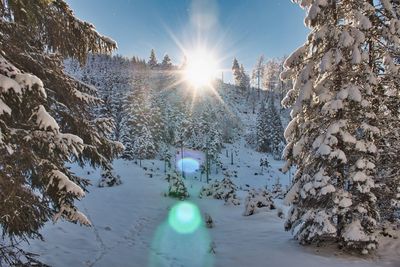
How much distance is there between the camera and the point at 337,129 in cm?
1081

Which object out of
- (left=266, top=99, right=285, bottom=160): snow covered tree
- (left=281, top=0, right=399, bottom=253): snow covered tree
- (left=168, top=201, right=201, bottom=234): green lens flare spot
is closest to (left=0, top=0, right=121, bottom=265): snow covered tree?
(left=281, top=0, right=399, bottom=253): snow covered tree

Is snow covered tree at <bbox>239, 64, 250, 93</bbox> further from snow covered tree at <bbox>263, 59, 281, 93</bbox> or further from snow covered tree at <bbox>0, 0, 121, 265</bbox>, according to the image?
snow covered tree at <bbox>0, 0, 121, 265</bbox>

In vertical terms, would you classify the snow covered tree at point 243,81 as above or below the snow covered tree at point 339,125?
above

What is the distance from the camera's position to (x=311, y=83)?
11.9m

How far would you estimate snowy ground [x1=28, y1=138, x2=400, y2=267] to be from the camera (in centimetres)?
1052

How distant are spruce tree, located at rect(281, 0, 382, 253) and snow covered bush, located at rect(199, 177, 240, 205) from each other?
12.9 meters

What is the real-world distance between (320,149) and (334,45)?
324 centimetres

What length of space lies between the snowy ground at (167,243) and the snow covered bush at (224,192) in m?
1.08

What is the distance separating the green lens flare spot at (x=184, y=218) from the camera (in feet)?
59.2

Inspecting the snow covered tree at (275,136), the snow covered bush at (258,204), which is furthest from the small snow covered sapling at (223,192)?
the snow covered tree at (275,136)

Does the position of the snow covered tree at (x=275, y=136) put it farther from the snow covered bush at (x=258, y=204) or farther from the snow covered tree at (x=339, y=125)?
the snow covered tree at (x=339, y=125)

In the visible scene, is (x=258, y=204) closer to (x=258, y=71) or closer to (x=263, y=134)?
(x=263, y=134)

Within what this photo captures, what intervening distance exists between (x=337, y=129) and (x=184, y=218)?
12.8 metres

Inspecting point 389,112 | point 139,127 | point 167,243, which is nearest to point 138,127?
point 139,127
